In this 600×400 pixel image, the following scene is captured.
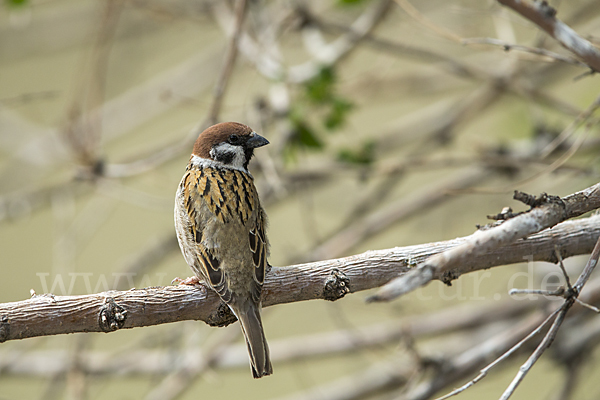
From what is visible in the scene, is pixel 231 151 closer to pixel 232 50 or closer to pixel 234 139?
pixel 234 139

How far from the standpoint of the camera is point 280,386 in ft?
22.7

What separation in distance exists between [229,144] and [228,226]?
68cm

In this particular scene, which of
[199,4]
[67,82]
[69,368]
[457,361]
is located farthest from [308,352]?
[67,82]

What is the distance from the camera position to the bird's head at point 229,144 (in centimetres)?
373

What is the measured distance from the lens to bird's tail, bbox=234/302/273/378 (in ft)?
9.70

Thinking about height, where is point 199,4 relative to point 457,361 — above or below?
above

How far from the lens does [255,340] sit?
300 cm

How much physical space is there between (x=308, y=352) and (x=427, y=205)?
4.81ft

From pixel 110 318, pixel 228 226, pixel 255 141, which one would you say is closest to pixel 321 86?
pixel 255 141

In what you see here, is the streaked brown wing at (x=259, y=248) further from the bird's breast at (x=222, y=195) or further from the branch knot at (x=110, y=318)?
the branch knot at (x=110, y=318)

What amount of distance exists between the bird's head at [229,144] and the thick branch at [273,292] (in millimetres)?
1090

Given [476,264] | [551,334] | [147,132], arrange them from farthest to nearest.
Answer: [147,132], [476,264], [551,334]

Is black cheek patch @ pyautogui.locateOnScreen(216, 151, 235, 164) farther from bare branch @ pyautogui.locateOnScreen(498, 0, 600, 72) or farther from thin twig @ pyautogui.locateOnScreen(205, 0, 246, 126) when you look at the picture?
bare branch @ pyautogui.locateOnScreen(498, 0, 600, 72)

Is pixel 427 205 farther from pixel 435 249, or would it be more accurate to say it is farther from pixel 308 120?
pixel 435 249
